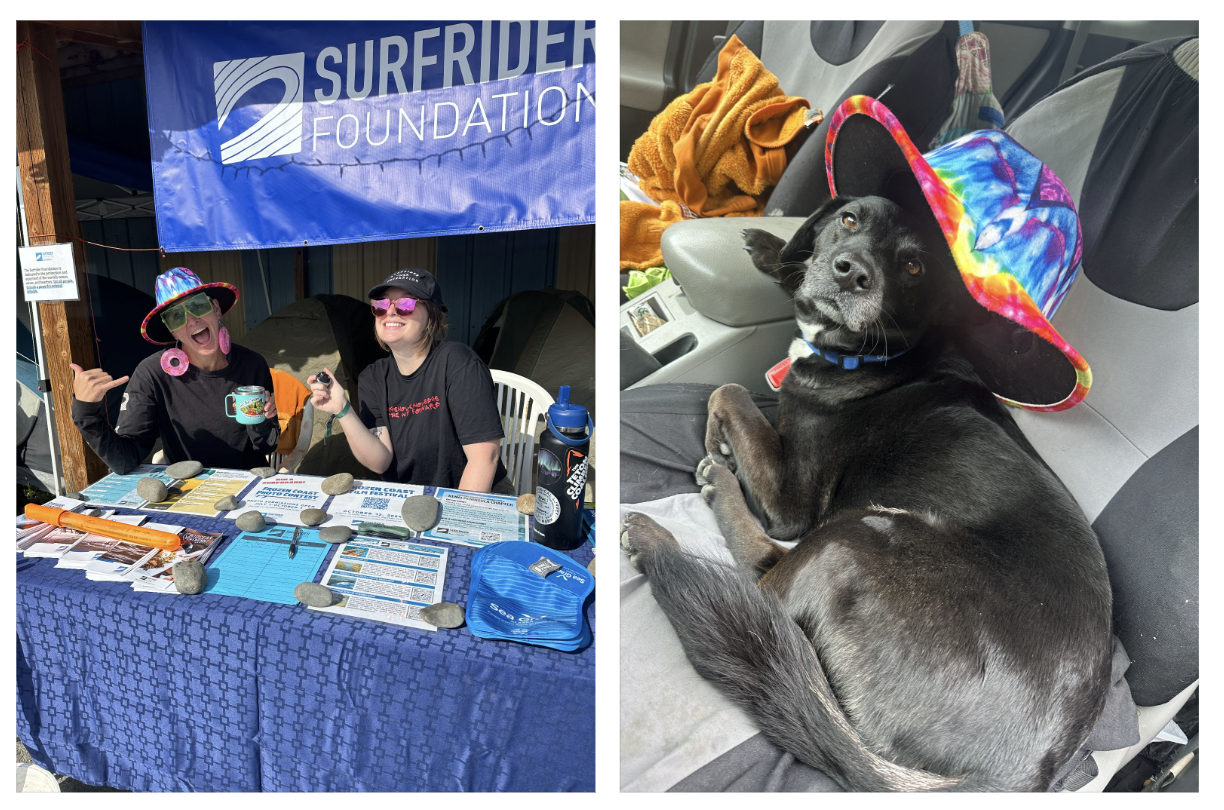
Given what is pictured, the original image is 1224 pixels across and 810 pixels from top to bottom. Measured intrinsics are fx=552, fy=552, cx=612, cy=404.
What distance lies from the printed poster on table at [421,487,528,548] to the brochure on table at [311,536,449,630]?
0.08 meters

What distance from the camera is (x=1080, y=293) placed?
1000 mm

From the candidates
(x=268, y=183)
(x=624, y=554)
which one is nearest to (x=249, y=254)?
(x=268, y=183)

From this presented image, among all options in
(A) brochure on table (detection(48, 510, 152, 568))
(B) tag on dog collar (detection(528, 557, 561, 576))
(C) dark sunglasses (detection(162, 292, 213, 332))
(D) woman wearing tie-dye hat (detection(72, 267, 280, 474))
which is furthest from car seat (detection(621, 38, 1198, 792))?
(C) dark sunglasses (detection(162, 292, 213, 332))

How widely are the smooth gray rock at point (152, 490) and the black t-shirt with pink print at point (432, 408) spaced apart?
2.01 ft

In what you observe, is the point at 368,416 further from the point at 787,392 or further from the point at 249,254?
the point at 249,254

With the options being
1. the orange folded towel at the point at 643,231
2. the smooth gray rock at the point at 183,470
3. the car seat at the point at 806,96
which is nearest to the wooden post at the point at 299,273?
the smooth gray rock at the point at 183,470

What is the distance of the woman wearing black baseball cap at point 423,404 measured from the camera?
186cm

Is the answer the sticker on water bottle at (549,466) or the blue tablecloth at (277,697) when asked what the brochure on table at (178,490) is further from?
the sticker on water bottle at (549,466)

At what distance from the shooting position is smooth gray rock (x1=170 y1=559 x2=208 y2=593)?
1131mm

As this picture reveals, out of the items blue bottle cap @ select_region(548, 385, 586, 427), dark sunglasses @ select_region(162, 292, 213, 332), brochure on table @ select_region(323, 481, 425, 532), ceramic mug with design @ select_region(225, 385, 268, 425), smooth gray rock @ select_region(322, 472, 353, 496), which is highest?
dark sunglasses @ select_region(162, 292, 213, 332)

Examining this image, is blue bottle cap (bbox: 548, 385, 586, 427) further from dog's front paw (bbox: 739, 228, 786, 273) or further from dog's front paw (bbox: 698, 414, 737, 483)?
dog's front paw (bbox: 739, 228, 786, 273)

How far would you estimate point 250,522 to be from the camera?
136 centimetres

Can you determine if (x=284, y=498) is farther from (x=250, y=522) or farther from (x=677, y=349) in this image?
(x=677, y=349)

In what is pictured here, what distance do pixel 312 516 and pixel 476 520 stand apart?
41 centimetres
